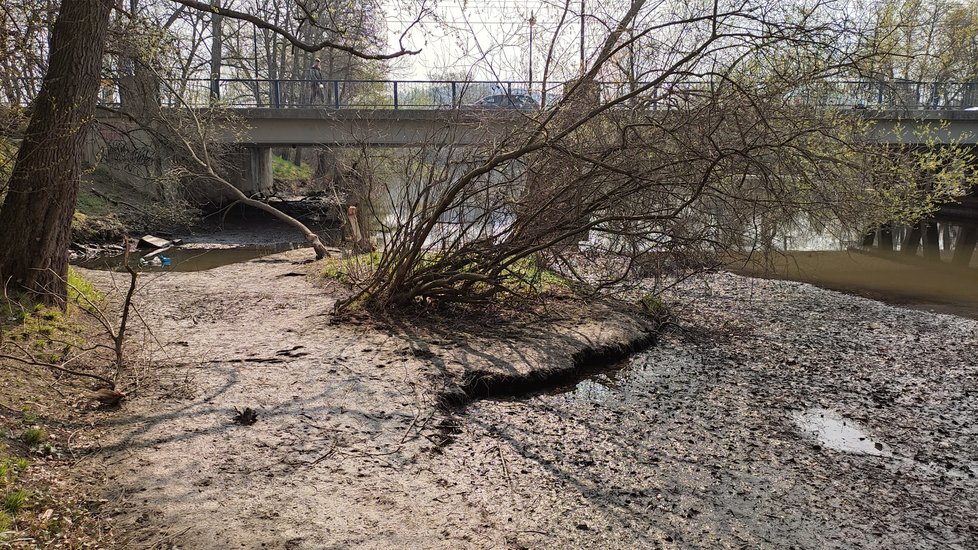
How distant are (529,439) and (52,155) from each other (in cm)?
520

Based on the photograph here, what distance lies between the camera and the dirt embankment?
363 cm

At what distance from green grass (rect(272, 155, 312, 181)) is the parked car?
28.7 meters

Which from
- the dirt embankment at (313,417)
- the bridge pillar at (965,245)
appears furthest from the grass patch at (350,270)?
the bridge pillar at (965,245)

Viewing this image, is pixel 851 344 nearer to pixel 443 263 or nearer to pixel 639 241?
pixel 639 241

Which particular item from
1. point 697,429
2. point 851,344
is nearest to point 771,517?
point 697,429

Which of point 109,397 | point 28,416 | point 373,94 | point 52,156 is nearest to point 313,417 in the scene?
point 109,397

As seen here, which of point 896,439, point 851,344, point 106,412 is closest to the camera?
point 106,412

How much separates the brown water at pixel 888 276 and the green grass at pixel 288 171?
89.3ft

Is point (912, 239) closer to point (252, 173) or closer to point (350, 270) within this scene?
point (350, 270)

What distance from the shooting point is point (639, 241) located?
8312 millimetres

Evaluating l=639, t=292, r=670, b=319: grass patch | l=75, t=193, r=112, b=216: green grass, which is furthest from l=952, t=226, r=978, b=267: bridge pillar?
l=75, t=193, r=112, b=216: green grass

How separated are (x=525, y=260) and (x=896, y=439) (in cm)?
508

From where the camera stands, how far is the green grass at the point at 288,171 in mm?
36750

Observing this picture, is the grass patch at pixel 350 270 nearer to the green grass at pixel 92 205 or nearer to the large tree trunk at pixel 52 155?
the large tree trunk at pixel 52 155
